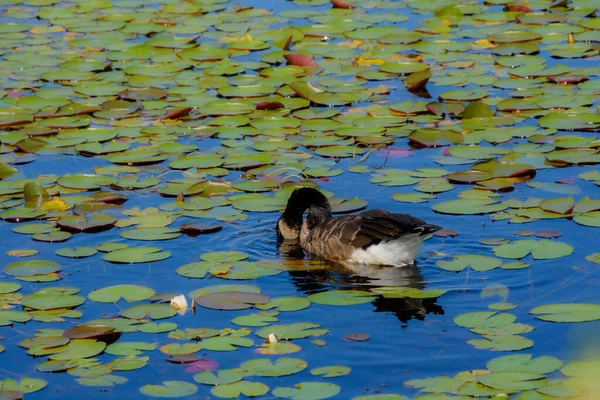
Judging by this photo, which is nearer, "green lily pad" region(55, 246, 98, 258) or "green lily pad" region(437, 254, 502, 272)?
"green lily pad" region(437, 254, 502, 272)

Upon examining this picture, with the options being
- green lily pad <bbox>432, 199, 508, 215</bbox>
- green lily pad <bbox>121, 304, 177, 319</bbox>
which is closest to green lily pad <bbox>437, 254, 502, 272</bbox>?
green lily pad <bbox>432, 199, 508, 215</bbox>

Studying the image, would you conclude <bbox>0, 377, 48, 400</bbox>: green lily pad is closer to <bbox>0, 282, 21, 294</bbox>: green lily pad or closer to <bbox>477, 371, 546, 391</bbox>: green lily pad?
<bbox>0, 282, 21, 294</bbox>: green lily pad

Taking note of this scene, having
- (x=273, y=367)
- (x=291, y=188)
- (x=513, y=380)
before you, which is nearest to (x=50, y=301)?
(x=273, y=367)

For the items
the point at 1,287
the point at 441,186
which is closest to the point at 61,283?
the point at 1,287

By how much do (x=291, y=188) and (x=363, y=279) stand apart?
5.86ft

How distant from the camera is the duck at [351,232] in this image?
27.1ft

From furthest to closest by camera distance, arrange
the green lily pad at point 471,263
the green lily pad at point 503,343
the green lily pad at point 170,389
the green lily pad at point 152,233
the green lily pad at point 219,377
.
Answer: the green lily pad at point 152,233 → the green lily pad at point 471,263 → the green lily pad at point 503,343 → the green lily pad at point 219,377 → the green lily pad at point 170,389

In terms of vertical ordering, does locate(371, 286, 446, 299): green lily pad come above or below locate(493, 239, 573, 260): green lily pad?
below

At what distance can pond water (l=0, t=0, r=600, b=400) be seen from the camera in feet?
22.1

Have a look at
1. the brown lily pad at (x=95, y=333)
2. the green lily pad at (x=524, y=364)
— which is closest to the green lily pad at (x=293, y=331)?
the brown lily pad at (x=95, y=333)

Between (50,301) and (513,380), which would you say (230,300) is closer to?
(50,301)

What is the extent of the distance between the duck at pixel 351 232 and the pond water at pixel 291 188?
0.12 meters

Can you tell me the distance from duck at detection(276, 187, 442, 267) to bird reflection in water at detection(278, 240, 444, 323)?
0.27ft

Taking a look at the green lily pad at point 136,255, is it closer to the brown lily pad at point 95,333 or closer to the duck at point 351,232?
the duck at point 351,232
